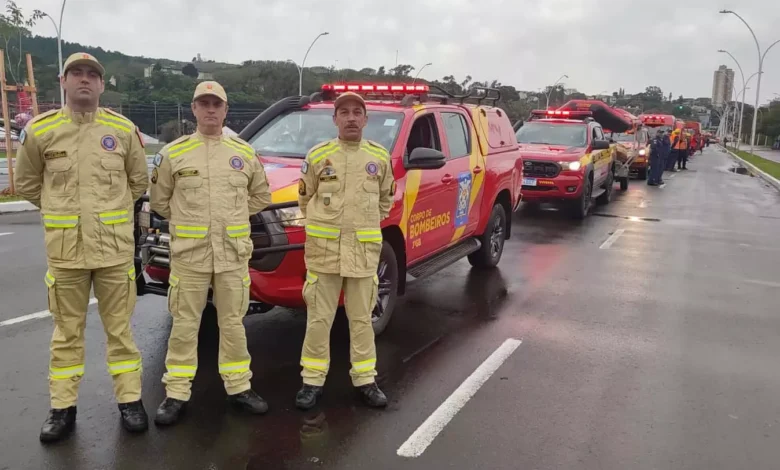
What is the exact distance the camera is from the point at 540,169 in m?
12.5

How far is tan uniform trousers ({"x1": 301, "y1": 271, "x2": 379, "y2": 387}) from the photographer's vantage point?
162 inches

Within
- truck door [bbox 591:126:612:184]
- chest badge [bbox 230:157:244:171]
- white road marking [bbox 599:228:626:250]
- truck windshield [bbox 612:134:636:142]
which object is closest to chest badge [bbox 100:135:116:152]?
chest badge [bbox 230:157:244:171]

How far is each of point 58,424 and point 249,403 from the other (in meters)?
1.02

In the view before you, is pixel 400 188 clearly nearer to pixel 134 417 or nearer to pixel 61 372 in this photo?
pixel 134 417

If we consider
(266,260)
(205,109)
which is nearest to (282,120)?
(266,260)

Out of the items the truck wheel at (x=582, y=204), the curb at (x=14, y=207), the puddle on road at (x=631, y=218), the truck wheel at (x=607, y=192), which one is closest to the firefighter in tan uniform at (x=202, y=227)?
the truck wheel at (x=582, y=204)

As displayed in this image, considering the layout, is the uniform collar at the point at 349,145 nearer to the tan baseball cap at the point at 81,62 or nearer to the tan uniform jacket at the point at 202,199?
the tan uniform jacket at the point at 202,199

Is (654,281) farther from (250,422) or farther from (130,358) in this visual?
(130,358)

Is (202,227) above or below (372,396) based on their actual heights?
above

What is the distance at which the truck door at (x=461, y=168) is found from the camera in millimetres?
6422

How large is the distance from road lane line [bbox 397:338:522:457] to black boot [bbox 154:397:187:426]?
1.29 meters

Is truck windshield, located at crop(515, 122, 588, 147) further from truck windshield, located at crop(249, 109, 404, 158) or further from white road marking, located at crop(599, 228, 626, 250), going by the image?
truck windshield, located at crop(249, 109, 404, 158)

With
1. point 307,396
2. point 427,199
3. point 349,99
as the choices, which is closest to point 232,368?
point 307,396

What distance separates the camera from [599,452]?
368 cm
